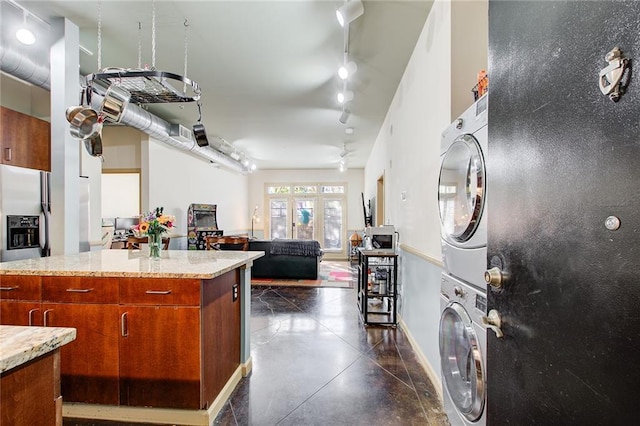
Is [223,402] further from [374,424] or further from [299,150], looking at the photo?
[299,150]

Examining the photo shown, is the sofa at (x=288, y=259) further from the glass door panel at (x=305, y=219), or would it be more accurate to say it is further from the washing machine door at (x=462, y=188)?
the washing machine door at (x=462, y=188)

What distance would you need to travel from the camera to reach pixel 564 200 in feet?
2.26

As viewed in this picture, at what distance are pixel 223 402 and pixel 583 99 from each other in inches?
98.3

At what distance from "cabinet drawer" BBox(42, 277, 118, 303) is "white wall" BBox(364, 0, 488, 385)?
2.27 meters

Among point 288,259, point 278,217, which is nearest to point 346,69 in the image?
point 288,259

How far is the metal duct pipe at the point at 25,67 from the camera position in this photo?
100 inches

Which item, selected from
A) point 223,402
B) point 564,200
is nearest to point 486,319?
point 564,200

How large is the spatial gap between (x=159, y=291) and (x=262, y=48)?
2503 mm

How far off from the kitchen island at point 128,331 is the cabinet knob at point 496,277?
149 centimetres

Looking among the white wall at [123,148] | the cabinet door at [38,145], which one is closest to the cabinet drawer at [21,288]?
the cabinet door at [38,145]

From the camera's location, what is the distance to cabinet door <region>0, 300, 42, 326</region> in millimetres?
1953

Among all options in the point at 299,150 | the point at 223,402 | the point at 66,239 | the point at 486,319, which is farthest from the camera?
the point at 299,150

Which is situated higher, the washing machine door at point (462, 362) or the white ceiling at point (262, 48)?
the white ceiling at point (262, 48)

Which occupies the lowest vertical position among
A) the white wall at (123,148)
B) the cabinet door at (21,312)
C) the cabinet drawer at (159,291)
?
the cabinet door at (21,312)
